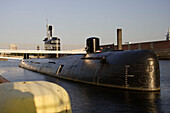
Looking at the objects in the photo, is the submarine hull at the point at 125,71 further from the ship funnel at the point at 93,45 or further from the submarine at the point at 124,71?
the ship funnel at the point at 93,45

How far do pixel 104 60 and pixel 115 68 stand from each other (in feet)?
5.96

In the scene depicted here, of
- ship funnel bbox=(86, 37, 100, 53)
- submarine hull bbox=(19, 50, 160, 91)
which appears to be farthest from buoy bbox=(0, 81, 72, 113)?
ship funnel bbox=(86, 37, 100, 53)

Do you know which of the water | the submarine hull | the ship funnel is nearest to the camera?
the water

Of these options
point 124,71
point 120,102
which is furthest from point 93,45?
point 120,102

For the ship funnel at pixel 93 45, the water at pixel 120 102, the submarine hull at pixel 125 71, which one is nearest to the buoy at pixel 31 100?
the water at pixel 120 102

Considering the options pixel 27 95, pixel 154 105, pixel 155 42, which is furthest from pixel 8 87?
→ pixel 155 42

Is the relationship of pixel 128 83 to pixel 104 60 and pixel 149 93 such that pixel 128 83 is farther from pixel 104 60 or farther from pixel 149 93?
pixel 104 60

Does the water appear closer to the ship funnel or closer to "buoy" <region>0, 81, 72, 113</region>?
"buoy" <region>0, 81, 72, 113</region>

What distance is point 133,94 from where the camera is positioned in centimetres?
1090

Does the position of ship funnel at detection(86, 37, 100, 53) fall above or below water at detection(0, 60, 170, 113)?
above

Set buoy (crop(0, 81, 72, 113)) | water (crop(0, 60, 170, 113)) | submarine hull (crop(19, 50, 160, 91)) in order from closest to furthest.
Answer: buoy (crop(0, 81, 72, 113))
water (crop(0, 60, 170, 113))
submarine hull (crop(19, 50, 160, 91))

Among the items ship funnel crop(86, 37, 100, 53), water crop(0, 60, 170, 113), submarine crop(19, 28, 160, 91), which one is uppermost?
ship funnel crop(86, 37, 100, 53)

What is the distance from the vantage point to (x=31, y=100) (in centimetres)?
351

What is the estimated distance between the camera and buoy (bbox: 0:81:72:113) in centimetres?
345
